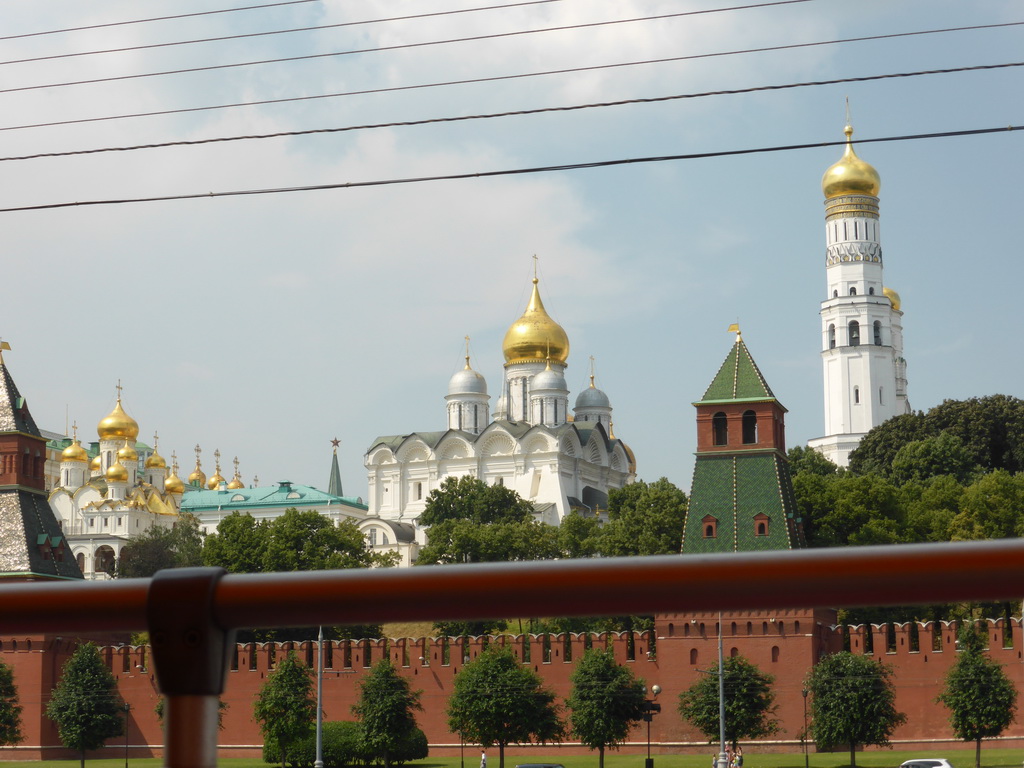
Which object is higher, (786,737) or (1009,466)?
(1009,466)

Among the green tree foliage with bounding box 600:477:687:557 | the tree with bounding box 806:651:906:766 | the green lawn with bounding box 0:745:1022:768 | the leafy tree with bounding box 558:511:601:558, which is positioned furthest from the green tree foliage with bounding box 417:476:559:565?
the tree with bounding box 806:651:906:766

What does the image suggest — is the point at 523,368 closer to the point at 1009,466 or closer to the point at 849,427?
the point at 849,427

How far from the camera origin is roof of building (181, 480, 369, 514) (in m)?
108

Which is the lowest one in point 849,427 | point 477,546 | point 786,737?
point 786,737

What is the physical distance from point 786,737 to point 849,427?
62253 millimetres

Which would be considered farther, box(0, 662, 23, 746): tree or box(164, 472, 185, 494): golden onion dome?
box(164, 472, 185, 494): golden onion dome

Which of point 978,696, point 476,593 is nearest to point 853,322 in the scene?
point 978,696

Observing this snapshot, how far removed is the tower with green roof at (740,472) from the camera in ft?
150

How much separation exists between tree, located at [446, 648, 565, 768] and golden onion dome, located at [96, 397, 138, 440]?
2739 inches

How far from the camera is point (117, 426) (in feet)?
344

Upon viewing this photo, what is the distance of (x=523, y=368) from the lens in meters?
98.5

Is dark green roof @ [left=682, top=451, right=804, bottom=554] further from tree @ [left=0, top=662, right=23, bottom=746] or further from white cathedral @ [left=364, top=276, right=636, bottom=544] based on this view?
white cathedral @ [left=364, top=276, right=636, bottom=544]

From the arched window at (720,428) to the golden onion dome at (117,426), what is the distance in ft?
217

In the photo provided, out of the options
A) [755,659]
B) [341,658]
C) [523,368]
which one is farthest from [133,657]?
[523,368]
